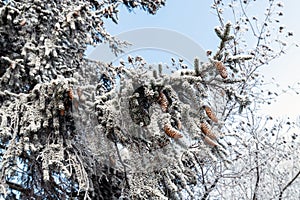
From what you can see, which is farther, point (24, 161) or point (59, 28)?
point (24, 161)

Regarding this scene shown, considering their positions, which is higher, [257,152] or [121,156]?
[257,152]

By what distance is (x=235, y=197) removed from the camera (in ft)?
28.4

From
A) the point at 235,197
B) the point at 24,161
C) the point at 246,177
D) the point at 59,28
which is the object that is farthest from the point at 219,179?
the point at 59,28

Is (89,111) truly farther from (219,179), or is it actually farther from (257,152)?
(257,152)

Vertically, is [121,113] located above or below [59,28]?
below

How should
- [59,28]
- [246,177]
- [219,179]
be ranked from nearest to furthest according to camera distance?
[59,28]
[219,179]
[246,177]

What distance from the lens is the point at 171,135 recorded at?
2.53m

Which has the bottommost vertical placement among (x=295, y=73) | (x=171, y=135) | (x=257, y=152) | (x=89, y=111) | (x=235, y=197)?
(x=171, y=135)

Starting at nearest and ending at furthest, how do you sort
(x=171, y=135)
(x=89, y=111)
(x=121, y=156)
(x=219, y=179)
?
(x=171, y=135)
(x=89, y=111)
(x=121, y=156)
(x=219, y=179)

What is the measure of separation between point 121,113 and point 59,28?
154 centimetres

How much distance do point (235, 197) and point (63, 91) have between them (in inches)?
273

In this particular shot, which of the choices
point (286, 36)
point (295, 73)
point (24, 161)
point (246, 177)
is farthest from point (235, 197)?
point (24, 161)

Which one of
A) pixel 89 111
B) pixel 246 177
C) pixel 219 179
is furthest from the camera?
pixel 246 177

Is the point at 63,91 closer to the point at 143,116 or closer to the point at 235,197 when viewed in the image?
the point at 143,116
